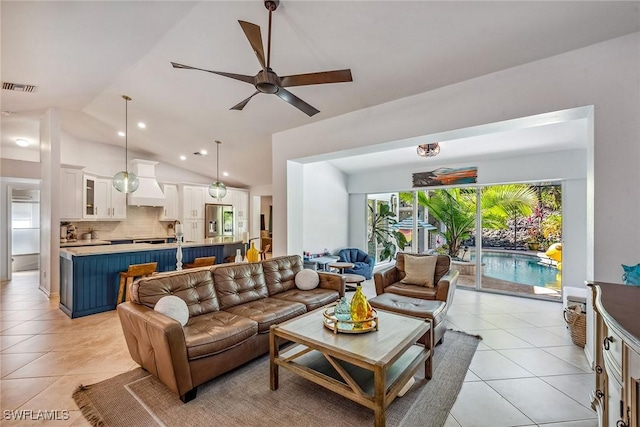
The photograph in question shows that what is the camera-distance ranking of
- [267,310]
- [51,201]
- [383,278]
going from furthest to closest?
[51,201], [383,278], [267,310]

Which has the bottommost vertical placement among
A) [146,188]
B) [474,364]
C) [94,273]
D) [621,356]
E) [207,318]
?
[474,364]

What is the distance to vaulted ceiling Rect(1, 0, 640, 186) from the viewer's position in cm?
240

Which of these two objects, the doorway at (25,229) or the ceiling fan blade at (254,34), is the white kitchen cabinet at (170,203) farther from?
the ceiling fan blade at (254,34)

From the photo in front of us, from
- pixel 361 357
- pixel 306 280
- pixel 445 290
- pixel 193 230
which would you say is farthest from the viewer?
pixel 193 230

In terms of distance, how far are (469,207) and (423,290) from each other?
9.60 ft

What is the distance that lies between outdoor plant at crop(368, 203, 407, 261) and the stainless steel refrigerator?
14.6 feet

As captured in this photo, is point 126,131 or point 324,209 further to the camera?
point 324,209

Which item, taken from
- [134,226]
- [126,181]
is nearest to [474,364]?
[126,181]

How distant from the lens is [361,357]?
183cm

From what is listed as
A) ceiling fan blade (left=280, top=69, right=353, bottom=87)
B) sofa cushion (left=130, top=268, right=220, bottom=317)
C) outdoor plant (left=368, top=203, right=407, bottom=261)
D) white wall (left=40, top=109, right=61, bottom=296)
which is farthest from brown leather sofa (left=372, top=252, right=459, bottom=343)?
white wall (left=40, top=109, right=61, bottom=296)

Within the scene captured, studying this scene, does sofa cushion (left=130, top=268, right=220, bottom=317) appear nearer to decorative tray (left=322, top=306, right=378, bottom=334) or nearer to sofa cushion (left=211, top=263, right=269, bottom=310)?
sofa cushion (left=211, top=263, right=269, bottom=310)

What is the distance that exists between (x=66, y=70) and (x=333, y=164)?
487 centimetres

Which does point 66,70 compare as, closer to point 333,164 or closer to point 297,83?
point 297,83

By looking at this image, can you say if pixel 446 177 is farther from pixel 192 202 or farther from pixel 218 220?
pixel 192 202
